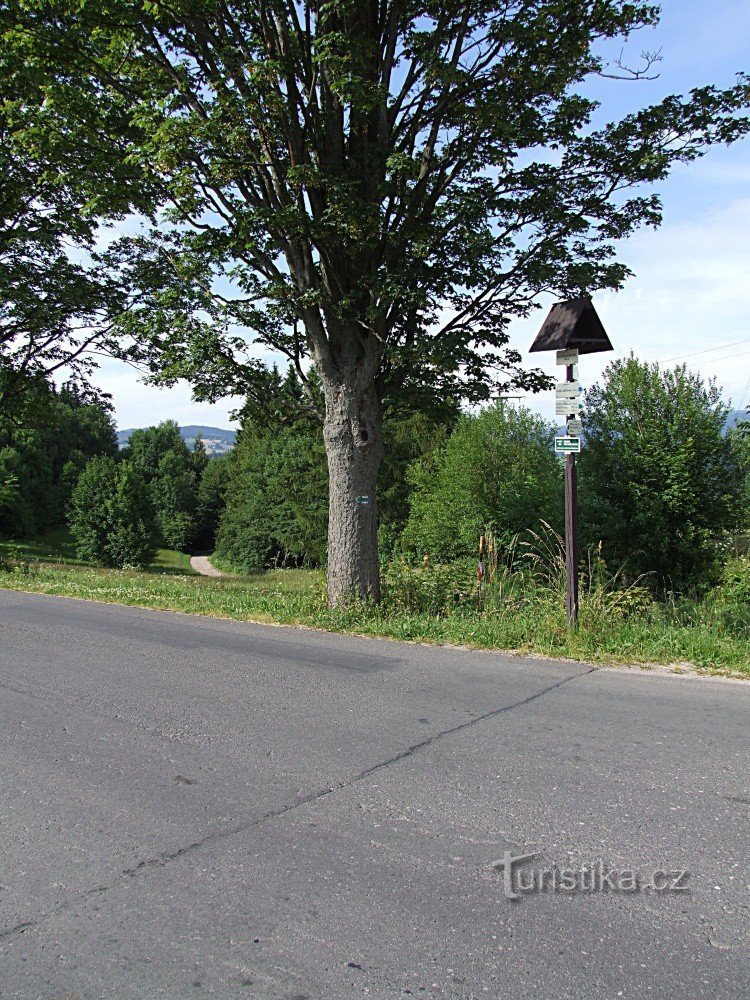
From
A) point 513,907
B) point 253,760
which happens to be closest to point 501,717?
point 253,760

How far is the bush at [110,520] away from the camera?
43.2 metres

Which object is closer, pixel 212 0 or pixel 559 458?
pixel 212 0

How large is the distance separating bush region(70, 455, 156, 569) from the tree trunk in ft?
113

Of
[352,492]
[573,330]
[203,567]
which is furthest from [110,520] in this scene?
[573,330]

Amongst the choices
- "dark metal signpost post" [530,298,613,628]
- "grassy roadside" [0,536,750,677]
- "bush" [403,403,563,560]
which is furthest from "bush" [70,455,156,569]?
"dark metal signpost post" [530,298,613,628]

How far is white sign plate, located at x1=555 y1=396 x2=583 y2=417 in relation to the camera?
8.58 meters

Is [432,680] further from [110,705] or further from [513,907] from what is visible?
→ [513,907]

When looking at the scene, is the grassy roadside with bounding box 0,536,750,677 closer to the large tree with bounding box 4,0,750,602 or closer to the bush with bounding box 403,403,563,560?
the large tree with bounding box 4,0,750,602

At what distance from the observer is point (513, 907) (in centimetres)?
306

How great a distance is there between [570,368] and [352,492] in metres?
3.49

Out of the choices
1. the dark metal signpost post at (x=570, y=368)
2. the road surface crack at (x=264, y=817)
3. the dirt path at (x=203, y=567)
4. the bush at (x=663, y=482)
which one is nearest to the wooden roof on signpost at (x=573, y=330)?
the dark metal signpost post at (x=570, y=368)

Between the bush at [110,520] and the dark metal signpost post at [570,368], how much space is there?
37615mm

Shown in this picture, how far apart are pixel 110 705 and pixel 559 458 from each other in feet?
68.9

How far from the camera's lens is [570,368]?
28.5 feet
